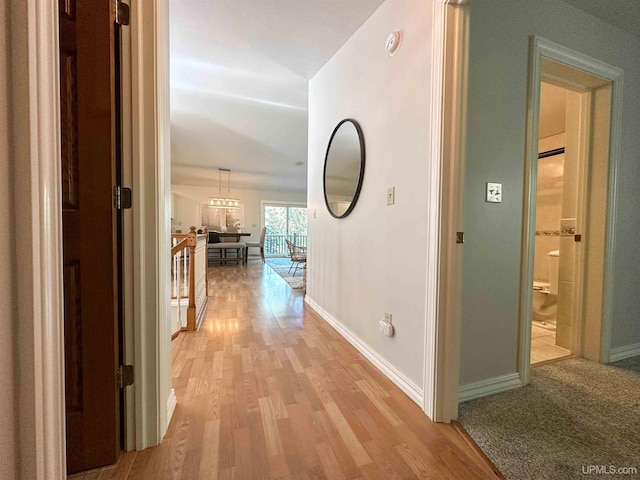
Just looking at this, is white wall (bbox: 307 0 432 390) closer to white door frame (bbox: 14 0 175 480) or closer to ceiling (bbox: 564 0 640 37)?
ceiling (bbox: 564 0 640 37)

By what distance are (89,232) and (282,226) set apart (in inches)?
360

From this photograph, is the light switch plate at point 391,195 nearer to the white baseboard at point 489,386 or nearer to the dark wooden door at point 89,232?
the white baseboard at point 489,386

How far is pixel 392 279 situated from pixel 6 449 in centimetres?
164

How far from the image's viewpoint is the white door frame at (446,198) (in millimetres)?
1240

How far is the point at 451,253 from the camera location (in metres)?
1.27

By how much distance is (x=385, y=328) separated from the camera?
173 cm

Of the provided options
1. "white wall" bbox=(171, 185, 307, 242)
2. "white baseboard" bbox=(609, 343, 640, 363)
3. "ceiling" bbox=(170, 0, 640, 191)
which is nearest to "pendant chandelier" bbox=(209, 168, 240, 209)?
"white wall" bbox=(171, 185, 307, 242)

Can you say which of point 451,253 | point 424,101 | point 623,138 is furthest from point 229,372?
point 623,138

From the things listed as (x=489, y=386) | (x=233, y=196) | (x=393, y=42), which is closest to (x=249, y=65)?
(x=393, y=42)

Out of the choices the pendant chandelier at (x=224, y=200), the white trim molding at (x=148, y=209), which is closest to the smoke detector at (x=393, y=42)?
the white trim molding at (x=148, y=209)

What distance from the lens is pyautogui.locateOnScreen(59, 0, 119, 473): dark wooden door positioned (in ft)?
3.18

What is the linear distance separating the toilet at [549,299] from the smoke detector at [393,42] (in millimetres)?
2732

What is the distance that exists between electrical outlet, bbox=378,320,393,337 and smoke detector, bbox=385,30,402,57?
179 centimetres

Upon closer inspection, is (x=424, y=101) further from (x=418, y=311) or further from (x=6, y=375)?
(x=6, y=375)
